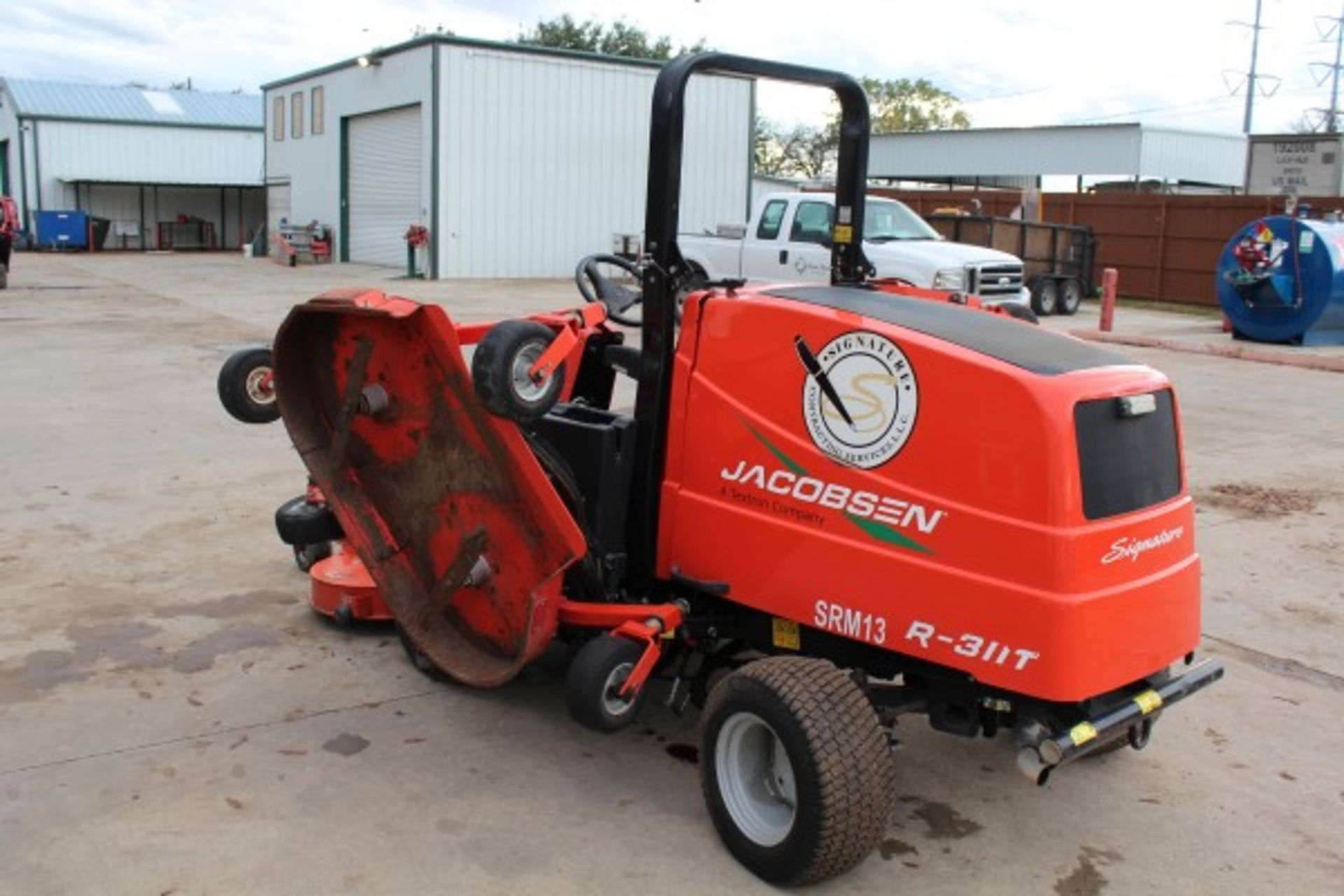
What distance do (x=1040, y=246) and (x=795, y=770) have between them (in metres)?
20.4

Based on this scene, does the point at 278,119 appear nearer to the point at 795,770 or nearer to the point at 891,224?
the point at 891,224

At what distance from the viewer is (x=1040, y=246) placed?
22.0 metres

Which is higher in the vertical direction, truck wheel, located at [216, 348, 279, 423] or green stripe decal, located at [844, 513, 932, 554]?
truck wheel, located at [216, 348, 279, 423]

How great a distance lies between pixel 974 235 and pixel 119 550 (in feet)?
59.4

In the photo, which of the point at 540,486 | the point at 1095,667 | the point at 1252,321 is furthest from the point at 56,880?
the point at 1252,321

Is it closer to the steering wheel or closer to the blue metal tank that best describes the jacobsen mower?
the steering wheel

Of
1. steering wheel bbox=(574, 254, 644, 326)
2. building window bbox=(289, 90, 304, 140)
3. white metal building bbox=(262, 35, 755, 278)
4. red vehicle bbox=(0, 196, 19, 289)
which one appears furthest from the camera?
building window bbox=(289, 90, 304, 140)

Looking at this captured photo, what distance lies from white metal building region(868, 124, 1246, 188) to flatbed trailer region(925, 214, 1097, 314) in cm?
1547

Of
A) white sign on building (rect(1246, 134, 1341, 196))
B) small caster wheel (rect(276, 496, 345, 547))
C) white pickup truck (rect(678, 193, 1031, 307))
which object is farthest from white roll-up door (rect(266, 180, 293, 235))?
small caster wheel (rect(276, 496, 345, 547))

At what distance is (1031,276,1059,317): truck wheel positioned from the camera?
69.8 ft

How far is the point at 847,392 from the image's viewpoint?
327 cm

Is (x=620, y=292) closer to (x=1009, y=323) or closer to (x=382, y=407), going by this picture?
(x=382, y=407)

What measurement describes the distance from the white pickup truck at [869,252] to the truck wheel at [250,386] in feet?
37.8

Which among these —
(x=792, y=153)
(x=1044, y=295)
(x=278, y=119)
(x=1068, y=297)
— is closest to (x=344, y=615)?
(x=1044, y=295)
